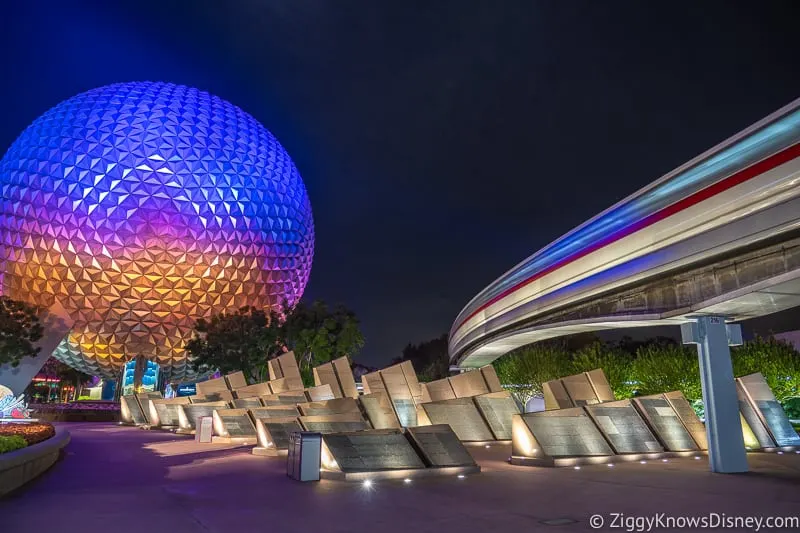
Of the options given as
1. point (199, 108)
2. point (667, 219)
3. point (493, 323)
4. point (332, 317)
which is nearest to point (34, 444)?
point (667, 219)

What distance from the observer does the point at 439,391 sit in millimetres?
29172

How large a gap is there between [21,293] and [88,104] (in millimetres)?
17209

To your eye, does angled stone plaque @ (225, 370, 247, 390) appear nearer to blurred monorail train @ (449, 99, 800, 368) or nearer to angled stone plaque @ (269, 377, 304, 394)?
angled stone plaque @ (269, 377, 304, 394)

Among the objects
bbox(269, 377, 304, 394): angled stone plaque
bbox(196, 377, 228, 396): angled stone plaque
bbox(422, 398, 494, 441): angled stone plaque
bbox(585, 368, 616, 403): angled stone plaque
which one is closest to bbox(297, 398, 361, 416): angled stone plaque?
bbox(422, 398, 494, 441): angled stone plaque

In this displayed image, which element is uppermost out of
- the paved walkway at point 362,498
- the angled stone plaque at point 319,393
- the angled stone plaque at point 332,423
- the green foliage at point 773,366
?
the green foliage at point 773,366

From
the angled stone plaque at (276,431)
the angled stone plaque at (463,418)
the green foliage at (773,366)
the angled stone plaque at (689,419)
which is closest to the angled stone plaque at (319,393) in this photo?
the angled stone plaque at (463,418)

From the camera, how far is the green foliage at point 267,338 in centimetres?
4628

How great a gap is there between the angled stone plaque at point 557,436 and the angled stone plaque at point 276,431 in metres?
6.66

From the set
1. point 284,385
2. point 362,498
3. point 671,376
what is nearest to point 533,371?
point 671,376

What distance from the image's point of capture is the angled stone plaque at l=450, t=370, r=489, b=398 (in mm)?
28438

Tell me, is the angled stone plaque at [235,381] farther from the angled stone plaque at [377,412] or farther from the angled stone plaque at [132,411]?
the angled stone plaque at [377,412]

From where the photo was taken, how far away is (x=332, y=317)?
49.9 meters

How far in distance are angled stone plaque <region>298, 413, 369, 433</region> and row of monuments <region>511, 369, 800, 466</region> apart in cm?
522

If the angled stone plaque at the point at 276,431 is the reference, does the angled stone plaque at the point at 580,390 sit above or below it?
above
